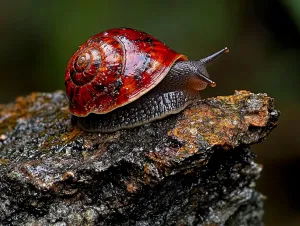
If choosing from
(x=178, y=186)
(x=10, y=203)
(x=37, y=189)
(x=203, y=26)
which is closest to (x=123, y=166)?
(x=178, y=186)

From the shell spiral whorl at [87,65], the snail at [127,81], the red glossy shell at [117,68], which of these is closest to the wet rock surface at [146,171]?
the snail at [127,81]

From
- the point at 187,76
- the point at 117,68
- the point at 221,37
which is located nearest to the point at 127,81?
the point at 117,68

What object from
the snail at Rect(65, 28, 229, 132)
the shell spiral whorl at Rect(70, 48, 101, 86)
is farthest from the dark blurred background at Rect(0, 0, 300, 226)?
the shell spiral whorl at Rect(70, 48, 101, 86)

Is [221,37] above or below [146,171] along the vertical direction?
above

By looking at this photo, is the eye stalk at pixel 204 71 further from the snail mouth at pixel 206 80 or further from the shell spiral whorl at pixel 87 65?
the shell spiral whorl at pixel 87 65

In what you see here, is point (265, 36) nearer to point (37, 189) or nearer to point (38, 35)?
point (38, 35)

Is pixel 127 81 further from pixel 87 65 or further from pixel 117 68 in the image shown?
pixel 87 65

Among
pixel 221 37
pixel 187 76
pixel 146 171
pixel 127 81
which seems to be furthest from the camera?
pixel 221 37
